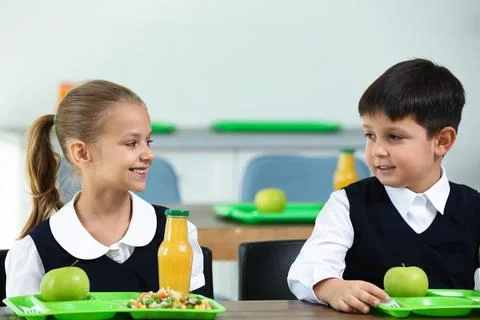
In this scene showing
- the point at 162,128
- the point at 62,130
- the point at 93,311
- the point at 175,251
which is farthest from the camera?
the point at 162,128

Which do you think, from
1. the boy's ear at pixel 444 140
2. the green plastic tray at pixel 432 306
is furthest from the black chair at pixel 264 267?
the green plastic tray at pixel 432 306

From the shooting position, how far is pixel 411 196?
1.94m

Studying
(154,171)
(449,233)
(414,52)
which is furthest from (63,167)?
(414,52)

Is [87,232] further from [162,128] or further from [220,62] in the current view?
[220,62]

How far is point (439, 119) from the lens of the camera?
78.6 inches

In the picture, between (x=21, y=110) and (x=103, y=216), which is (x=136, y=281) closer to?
(x=103, y=216)

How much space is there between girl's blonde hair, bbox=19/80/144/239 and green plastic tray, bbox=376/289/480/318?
2.18ft

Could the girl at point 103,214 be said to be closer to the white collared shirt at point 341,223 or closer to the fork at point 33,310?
the white collared shirt at point 341,223

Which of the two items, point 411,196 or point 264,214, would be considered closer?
point 411,196

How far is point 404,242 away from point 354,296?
0.37 metres

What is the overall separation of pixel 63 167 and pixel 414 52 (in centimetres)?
251

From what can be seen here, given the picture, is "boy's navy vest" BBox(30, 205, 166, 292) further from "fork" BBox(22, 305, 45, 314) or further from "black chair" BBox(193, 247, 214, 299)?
"fork" BBox(22, 305, 45, 314)

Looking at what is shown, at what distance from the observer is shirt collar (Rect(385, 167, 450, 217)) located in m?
1.94

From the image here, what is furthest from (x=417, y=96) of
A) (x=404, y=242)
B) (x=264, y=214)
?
(x=264, y=214)
